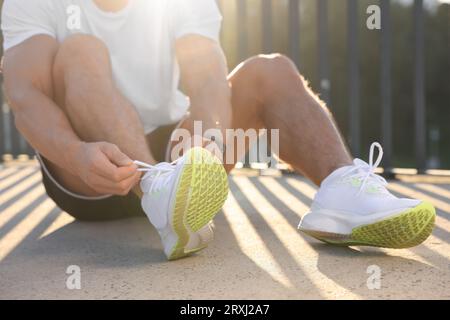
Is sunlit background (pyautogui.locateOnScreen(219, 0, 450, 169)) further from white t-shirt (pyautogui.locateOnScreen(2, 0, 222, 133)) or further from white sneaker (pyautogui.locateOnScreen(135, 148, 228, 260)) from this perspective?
white sneaker (pyautogui.locateOnScreen(135, 148, 228, 260))

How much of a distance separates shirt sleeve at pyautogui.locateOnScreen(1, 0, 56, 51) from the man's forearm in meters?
0.18

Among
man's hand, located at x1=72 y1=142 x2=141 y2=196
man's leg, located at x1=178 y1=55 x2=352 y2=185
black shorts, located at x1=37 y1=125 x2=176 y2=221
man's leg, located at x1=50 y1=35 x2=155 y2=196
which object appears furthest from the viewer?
black shorts, located at x1=37 y1=125 x2=176 y2=221

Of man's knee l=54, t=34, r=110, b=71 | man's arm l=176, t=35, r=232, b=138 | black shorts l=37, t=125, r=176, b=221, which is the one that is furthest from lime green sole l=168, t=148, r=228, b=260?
black shorts l=37, t=125, r=176, b=221

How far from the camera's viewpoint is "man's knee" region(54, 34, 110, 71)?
1.36 metres

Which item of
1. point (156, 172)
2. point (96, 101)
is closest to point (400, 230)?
point (156, 172)

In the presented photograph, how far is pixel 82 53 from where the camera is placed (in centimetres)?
137

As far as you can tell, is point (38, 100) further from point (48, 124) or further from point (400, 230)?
point (400, 230)

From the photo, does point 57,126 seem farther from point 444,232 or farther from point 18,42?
point 444,232

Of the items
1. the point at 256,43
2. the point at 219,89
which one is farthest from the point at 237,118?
the point at 256,43

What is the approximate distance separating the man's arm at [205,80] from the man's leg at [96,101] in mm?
184

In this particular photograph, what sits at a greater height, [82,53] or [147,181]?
[82,53]

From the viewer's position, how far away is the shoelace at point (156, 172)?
1.23 m

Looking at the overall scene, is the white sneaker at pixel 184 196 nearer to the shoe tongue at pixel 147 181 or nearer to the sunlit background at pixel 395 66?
the shoe tongue at pixel 147 181

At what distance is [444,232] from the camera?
5.28ft
